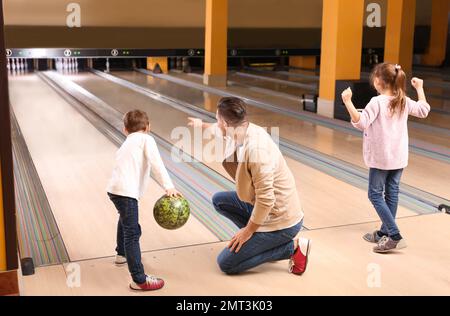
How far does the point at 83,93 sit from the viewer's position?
905cm

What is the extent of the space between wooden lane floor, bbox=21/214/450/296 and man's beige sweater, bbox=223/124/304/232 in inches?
10.3

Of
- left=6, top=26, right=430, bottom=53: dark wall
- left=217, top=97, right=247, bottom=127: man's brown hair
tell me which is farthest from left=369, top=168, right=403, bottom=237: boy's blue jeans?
left=6, top=26, right=430, bottom=53: dark wall

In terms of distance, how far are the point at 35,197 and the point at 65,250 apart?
1.03 metres

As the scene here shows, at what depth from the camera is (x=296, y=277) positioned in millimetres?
2627

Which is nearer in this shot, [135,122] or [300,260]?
[135,122]

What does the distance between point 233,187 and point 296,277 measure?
5.16 ft

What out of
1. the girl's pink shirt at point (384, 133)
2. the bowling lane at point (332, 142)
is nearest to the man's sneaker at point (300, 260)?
the girl's pink shirt at point (384, 133)

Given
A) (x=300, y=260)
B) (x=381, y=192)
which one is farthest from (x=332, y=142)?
(x=300, y=260)

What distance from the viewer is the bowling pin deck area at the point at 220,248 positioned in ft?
8.27

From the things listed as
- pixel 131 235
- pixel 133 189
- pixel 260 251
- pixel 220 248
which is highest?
pixel 133 189

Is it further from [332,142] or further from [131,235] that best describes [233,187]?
[332,142]

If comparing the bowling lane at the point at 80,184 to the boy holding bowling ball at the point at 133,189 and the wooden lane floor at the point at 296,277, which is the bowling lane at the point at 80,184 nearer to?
the wooden lane floor at the point at 296,277

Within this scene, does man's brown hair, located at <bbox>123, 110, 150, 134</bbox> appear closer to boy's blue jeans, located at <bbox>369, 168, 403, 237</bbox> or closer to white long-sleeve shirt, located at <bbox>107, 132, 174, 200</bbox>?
white long-sleeve shirt, located at <bbox>107, 132, 174, 200</bbox>

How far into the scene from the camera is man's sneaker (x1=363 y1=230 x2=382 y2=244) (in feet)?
10.1
